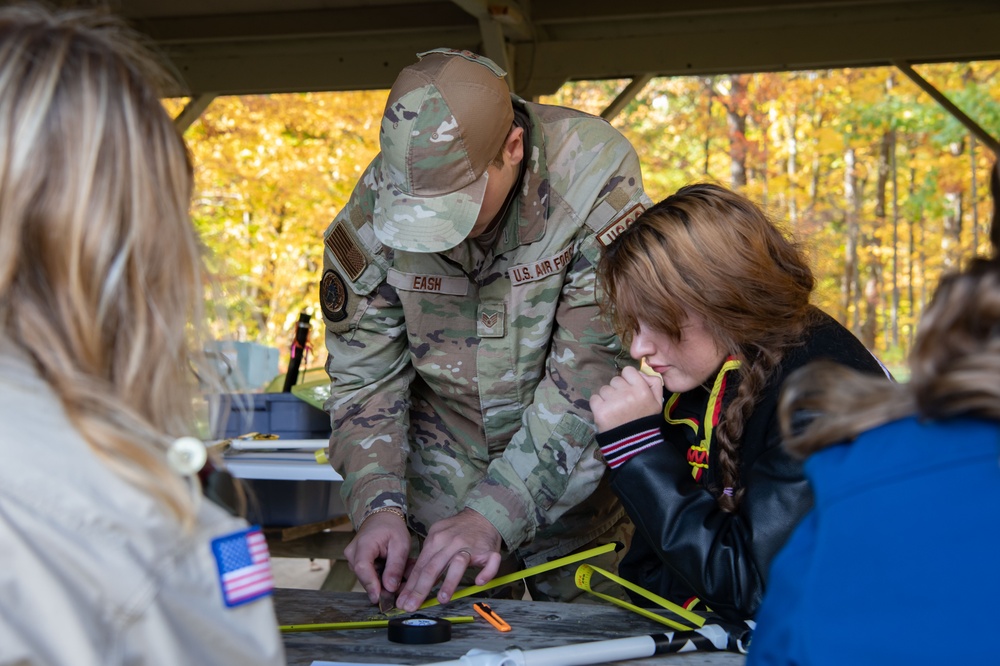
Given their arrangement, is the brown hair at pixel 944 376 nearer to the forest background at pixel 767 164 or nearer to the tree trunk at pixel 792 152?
the forest background at pixel 767 164

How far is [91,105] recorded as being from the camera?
79 centimetres

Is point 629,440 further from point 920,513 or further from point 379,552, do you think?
point 920,513

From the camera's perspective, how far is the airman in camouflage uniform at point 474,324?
177 centimetres

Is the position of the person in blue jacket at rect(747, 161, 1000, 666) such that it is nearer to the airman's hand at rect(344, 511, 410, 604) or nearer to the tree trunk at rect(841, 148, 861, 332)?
the airman's hand at rect(344, 511, 410, 604)

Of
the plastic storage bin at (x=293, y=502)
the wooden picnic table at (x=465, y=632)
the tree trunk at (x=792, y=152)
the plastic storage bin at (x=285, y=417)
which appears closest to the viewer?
the wooden picnic table at (x=465, y=632)

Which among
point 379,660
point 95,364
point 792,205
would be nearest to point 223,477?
point 379,660

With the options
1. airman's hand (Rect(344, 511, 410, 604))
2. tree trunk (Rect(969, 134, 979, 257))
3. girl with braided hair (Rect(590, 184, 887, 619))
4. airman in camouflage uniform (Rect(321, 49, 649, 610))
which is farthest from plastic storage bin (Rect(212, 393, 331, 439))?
tree trunk (Rect(969, 134, 979, 257))

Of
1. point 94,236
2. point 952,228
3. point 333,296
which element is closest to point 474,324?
point 333,296

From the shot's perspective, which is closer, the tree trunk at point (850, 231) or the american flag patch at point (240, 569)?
the american flag patch at point (240, 569)

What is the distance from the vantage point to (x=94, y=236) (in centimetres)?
78

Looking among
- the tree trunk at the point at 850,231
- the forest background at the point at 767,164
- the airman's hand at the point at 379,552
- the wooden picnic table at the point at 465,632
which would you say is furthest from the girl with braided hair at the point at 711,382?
the tree trunk at the point at 850,231

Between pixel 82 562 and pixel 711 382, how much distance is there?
1.25 metres

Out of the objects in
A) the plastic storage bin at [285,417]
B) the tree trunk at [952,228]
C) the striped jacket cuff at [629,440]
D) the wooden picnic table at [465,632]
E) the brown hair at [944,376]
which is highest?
the tree trunk at [952,228]

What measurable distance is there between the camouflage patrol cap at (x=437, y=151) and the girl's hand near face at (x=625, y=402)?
0.38 metres
